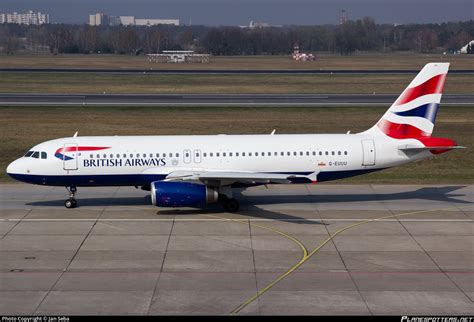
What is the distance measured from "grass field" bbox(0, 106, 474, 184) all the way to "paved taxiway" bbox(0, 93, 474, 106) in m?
4.55

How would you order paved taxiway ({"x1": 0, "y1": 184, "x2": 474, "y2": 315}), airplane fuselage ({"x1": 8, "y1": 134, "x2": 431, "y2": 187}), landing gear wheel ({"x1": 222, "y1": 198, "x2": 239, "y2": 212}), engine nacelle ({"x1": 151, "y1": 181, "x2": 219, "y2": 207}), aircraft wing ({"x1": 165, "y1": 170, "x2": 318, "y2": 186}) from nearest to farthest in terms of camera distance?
paved taxiway ({"x1": 0, "y1": 184, "x2": 474, "y2": 315}) < aircraft wing ({"x1": 165, "y1": 170, "x2": 318, "y2": 186}) < engine nacelle ({"x1": 151, "y1": 181, "x2": 219, "y2": 207}) < landing gear wheel ({"x1": 222, "y1": 198, "x2": 239, "y2": 212}) < airplane fuselage ({"x1": 8, "y1": 134, "x2": 431, "y2": 187})

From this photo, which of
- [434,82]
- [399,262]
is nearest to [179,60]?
[434,82]

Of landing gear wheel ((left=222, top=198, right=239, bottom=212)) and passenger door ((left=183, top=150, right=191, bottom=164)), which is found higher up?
passenger door ((left=183, top=150, right=191, bottom=164))

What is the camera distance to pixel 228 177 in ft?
110

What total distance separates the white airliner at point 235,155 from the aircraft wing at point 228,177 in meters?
0.08

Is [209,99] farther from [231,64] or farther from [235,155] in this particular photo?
[231,64]

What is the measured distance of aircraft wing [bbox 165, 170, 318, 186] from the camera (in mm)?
32656

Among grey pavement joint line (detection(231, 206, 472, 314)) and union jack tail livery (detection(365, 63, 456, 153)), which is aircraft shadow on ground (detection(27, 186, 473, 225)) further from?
union jack tail livery (detection(365, 63, 456, 153))

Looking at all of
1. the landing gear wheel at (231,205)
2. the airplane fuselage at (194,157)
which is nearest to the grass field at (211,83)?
the airplane fuselage at (194,157)

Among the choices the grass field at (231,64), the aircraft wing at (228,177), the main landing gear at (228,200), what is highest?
the aircraft wing at (228,177)

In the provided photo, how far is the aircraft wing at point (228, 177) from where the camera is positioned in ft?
107

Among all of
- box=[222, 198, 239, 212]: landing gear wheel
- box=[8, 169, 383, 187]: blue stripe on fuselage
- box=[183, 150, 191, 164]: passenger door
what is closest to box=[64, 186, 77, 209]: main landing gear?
box=[8, 169, 383, 187]: blue stripe on fuselage

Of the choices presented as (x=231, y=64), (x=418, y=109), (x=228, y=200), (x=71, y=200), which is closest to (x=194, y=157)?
(x=228, y=200)

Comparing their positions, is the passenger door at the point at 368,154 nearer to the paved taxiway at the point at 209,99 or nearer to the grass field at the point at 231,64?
the paved taxiway at the point at 209,99
